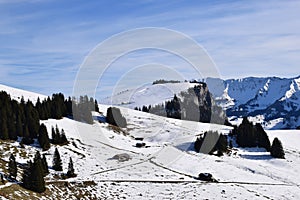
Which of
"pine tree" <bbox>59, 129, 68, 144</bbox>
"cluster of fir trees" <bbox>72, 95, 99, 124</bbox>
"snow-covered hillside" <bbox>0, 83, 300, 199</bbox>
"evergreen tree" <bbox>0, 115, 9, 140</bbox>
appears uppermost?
"cluster of fir trees" <bbox>72, 95, 99, 124</bbox>

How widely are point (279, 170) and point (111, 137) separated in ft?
128

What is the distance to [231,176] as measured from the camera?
253 ft

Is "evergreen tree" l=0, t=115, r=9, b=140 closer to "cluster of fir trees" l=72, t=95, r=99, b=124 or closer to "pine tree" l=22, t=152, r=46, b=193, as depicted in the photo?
"pine tree" l=22, t=152, r=46, b=193

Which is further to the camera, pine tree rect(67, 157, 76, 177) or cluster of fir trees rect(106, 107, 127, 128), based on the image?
cluster of fir trees rect(106, 107, 127, 128)

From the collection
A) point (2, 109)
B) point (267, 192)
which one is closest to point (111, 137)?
point (2, 109)

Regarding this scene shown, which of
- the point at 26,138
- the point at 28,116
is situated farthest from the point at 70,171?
the point at 28,116

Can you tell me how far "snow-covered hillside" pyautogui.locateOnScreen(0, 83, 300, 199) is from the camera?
61.8 meters

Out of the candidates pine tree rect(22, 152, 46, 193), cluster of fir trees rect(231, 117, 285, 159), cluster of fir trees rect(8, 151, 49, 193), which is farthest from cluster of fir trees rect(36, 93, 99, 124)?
pine tree rect(22, 152, 46, 193)

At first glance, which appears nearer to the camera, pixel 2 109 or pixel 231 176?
pixel 231 176

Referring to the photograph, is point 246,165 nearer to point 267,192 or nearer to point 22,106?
point 267,192

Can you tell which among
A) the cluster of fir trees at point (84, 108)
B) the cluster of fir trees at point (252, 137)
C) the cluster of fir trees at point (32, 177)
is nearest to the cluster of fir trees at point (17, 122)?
the cluster of fir trees at point (84, 108)

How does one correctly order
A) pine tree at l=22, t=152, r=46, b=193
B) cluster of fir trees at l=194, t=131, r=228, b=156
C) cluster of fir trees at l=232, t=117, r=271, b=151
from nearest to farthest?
pine tree at l=22, t=152, r=46, b=193 → cluster of fir trees at l=194, t=131, r=228, b=156 → cluster of fir trees at l=232, t=117, r=271, b=151

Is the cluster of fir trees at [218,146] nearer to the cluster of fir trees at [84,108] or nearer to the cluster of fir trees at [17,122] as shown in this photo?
the cluster of fir trees at [84,108]

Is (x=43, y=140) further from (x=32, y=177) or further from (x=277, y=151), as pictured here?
(x=277, y=151)
